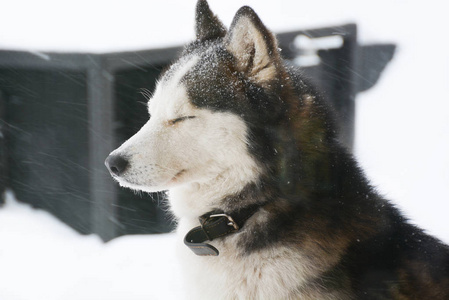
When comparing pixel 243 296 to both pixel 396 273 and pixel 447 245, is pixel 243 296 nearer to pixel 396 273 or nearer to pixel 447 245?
pixel 396 273

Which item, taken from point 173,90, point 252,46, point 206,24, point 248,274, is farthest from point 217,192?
point 206,24

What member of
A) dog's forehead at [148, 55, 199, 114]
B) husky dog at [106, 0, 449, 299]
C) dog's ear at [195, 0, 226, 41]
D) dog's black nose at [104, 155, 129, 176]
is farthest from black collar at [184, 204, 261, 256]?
dog's ear at [195, 0, 226, 41]

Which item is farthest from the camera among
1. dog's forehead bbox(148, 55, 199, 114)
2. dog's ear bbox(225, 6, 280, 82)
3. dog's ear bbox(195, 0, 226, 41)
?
dog's ear bbox(195, 0, 226, 41)

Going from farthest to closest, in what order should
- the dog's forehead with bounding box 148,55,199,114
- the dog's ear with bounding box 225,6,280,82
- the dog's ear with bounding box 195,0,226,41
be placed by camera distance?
the dog's ear with bounding box 195,0,226,41
the dog's forehead with bounding box 148,55,199,114
the dog's ear with bounding box 225,6,280,82

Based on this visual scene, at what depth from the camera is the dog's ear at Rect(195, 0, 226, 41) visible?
1.94 meters

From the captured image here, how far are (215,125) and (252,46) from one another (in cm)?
33

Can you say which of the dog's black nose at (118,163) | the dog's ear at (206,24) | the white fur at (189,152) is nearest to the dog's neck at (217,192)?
the white fur at (189,152)

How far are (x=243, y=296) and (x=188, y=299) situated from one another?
26 centimetres

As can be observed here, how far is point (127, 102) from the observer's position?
4043mm

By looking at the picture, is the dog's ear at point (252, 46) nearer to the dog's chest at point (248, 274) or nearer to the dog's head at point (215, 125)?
the dog's head at point (215, 125)

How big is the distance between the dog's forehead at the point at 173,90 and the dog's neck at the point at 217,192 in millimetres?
319

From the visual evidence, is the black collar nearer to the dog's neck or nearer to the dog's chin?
the dog's neck

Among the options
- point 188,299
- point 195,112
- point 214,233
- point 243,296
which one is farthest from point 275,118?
point 188,299

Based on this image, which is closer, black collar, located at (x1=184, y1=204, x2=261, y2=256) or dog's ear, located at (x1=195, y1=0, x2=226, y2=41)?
black collar, located at (x1=184, y1=204, x2=261, y2=256)
